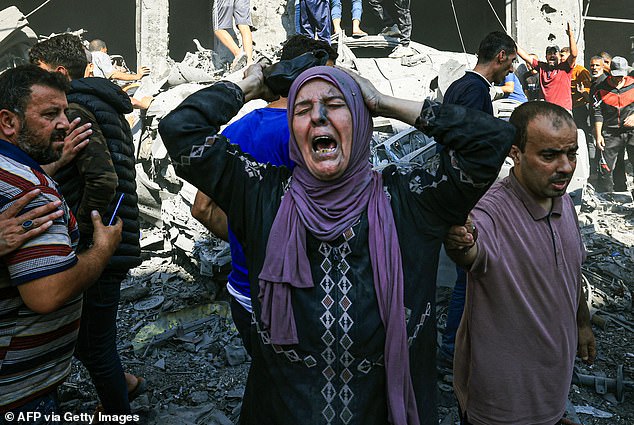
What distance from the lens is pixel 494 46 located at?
4453 millimetres

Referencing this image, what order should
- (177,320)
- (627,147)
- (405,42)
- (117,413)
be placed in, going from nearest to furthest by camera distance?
(117,413) < (177,320) < (627,147) < (405,42)

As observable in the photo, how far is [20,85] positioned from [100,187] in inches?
24.3

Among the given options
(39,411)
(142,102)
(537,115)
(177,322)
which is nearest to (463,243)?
(537,115)

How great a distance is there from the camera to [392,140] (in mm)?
6164

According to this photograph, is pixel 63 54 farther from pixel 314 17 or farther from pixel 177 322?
pixel 314 17

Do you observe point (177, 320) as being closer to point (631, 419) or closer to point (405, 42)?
point (631, 419)

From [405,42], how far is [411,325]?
34.5 ft

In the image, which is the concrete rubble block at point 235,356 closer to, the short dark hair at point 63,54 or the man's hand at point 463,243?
the short dark hair at point 63,54

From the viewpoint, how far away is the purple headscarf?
64.3 inches

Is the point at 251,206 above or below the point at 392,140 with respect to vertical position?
above

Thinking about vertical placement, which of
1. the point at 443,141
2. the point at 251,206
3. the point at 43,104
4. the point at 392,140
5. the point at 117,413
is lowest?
the point at 117,413

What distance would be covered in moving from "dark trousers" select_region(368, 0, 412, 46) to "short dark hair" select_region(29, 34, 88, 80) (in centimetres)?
922

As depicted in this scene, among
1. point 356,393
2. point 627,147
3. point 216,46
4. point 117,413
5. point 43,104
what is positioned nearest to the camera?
point 356,393

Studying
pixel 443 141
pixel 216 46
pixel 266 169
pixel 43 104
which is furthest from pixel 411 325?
pixel 216 46
